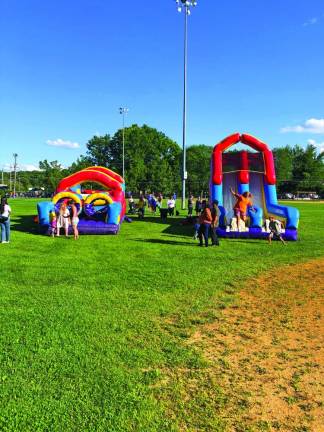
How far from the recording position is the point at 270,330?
219 inches

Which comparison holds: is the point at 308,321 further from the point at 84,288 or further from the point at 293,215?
the point at 293,215

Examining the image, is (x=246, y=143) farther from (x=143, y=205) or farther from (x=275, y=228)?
(x=143, y=205)

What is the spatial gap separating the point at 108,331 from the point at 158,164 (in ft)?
238

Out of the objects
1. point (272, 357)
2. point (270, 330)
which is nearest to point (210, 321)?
point (270, 330)

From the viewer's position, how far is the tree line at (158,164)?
245 ft

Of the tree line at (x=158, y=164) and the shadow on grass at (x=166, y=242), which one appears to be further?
the tree line at (x=158, y=164)

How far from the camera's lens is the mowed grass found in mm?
3457

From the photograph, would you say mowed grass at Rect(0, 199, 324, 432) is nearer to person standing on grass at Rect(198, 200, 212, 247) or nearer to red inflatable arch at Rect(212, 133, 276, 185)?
person standing on grass at Rect(198, 200, 212, 247)

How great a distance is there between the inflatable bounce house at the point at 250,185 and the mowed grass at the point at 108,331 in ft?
11.0

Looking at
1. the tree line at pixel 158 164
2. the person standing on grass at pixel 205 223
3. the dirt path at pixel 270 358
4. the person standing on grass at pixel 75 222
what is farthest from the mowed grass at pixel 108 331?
the tree line at pixel 158 164

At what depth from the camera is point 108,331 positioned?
5289 millimetres

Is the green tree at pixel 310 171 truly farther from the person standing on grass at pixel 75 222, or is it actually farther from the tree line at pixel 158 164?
the person standing on grass at pixel 75 222

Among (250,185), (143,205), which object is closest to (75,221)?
(250,185)

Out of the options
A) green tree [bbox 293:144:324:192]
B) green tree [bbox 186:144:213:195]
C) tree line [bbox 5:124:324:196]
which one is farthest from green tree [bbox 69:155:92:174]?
green tree [bbox 293:144:324:192]
